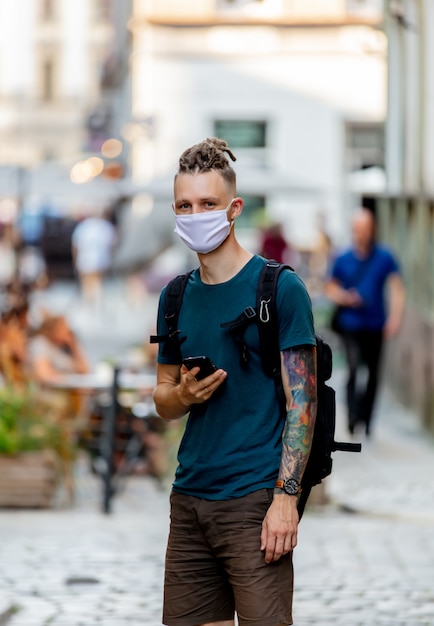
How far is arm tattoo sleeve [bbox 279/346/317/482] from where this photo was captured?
14.5ft

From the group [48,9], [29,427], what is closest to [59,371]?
[29,427]


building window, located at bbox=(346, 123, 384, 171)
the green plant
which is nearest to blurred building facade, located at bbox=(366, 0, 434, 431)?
the green plant

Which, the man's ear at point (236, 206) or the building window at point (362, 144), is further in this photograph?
the building window at point (362, 144)

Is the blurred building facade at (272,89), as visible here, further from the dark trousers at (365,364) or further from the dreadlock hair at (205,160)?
the dreadlock hair at (205,160)

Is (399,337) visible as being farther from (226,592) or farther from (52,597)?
(226,592)

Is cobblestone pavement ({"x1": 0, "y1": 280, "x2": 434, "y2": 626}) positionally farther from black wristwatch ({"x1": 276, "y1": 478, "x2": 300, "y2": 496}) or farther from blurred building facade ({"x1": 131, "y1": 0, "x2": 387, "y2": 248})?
blurred building facade ({"x1": 131, "y1": 0, "x2": 387, "y2": 248})

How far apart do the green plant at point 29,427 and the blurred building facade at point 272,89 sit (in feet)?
66.1

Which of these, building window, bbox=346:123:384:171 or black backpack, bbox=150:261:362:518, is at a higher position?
building window, bbox=346:123:384:171

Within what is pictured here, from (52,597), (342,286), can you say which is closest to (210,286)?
(52,597)

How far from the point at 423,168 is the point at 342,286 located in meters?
→ 2.50

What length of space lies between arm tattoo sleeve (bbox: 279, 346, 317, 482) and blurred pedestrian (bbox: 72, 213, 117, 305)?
79.8ft

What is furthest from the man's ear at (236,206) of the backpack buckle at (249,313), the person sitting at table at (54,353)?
the person sitting at table at (54,353)

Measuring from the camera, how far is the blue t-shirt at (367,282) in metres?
13.3

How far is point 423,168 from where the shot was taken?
15.5 meters
